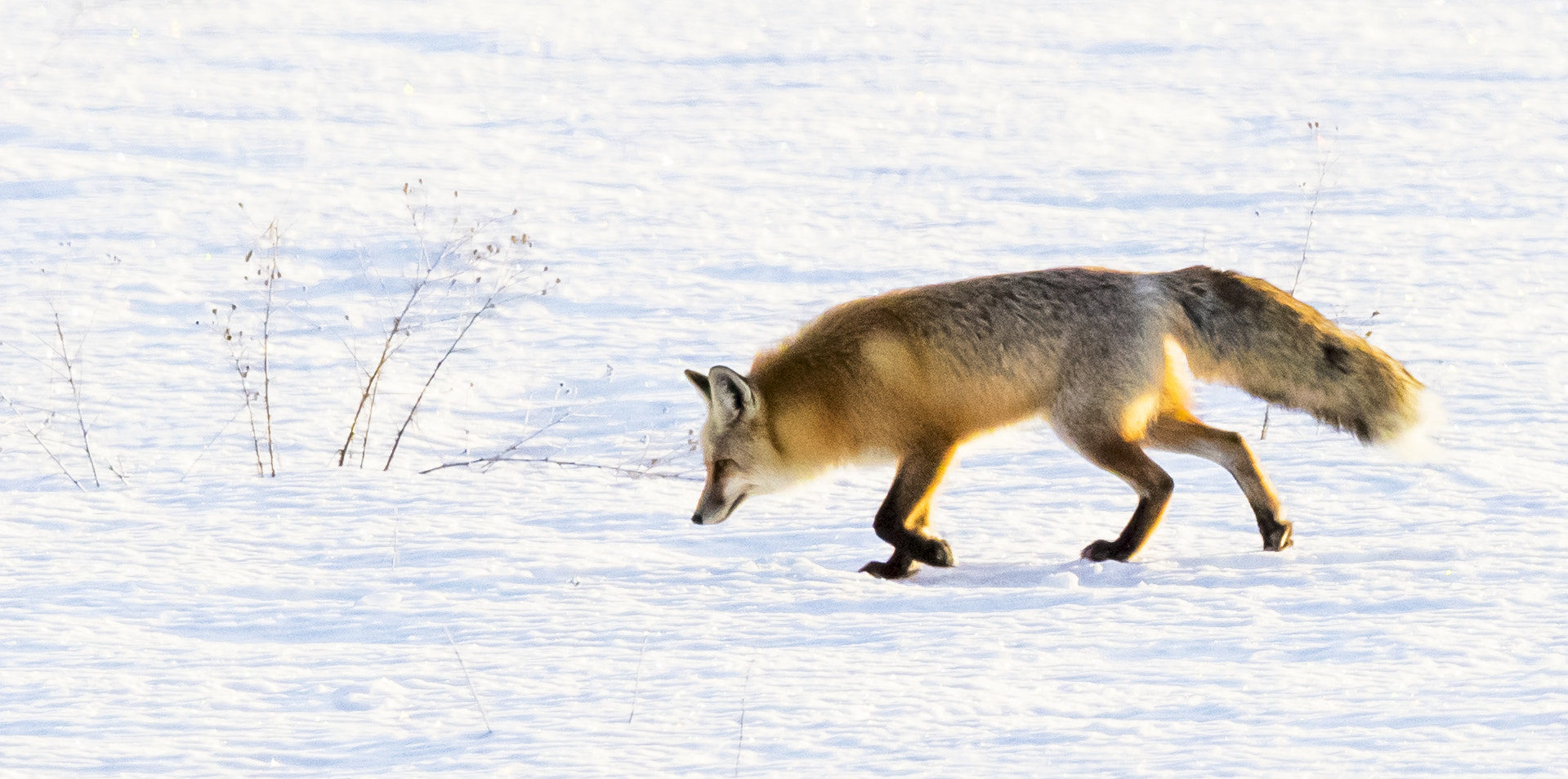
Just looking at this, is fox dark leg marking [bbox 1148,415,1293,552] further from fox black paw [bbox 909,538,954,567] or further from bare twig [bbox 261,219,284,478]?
bare twig [bbox 261,219,284,478]

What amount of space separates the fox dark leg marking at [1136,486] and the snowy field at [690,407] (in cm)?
11

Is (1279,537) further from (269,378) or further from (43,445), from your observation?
(269,378)

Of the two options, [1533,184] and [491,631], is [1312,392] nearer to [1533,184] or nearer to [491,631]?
[491,631]

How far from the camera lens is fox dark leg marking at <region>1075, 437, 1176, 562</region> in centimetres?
585

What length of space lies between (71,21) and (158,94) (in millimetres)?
4477

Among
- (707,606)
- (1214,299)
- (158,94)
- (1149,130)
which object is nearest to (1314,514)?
(1214,299)

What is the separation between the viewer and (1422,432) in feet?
19.7

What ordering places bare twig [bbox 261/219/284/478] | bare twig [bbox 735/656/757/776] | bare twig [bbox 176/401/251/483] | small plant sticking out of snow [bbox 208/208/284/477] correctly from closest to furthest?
bare twig [bbox 735/656/757/776], bare twig [bbox 176/401/251/483], bare twig [bbox 261/219/284/478], small plant sticking out of snow [bbox 208/208/284/477]

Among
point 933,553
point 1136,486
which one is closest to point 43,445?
point 933,553

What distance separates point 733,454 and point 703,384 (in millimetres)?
327

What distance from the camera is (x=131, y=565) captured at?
5.40m

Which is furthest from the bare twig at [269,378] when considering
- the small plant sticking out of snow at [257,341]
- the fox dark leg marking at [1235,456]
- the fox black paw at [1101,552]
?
the fox dark leg marking at [1235,456]

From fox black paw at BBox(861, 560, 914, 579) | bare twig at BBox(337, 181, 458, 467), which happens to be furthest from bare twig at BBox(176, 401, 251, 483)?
fox black paw at BBox(861, 560, 914, 579)

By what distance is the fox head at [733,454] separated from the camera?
236 inches
